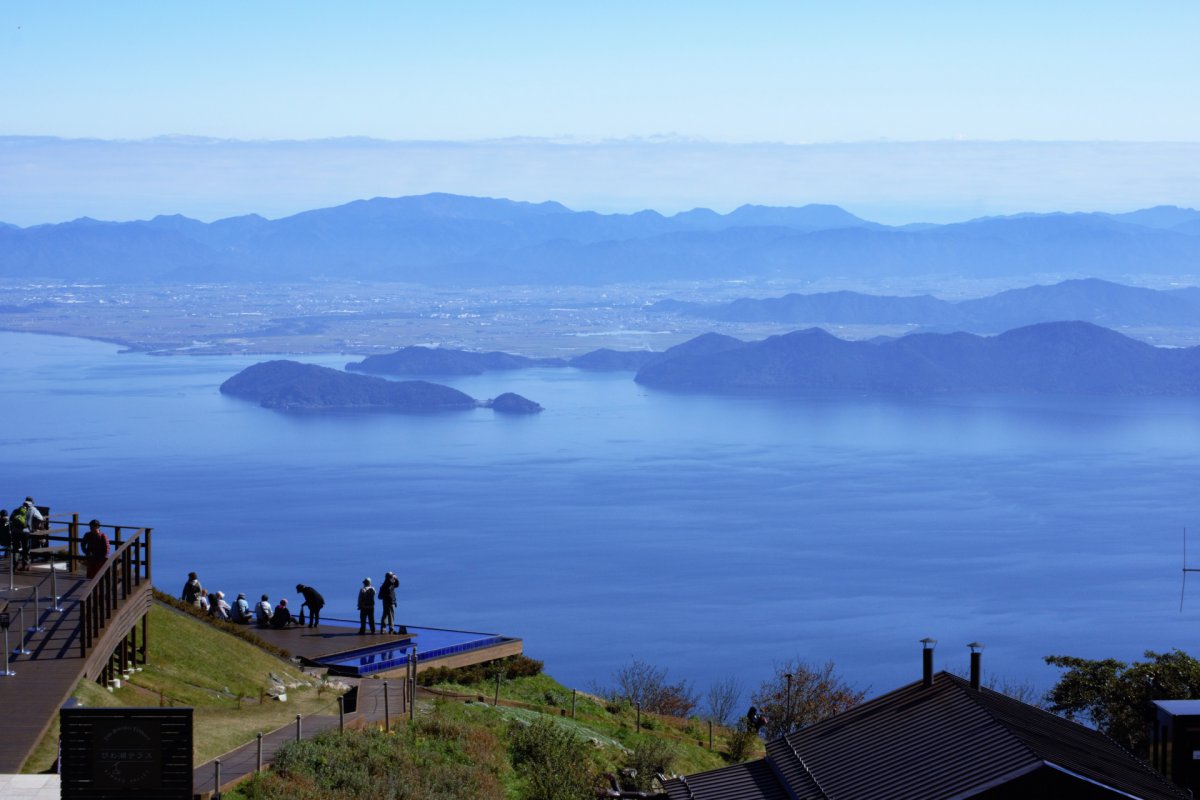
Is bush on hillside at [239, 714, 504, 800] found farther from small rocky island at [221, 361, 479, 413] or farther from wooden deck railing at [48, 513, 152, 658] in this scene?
small rocky island at [221, 361, 479, 413]

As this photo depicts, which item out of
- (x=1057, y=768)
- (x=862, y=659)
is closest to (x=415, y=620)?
(x=862, y=659)

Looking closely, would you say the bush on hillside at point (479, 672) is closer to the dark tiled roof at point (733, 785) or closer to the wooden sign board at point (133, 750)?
the dark tiled roof at point (733, 785)

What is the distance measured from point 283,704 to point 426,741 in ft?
8.14

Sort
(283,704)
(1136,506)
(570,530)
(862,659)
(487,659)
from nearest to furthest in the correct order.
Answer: (283,704), (487,659), (862,659), (570,530), (1136,506)

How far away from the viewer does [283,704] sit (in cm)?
1541

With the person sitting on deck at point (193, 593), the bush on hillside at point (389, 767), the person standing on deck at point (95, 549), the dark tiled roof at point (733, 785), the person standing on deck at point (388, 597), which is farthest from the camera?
the person standing on deck at point (388, 597)

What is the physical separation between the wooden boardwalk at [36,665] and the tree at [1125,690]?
14.7 meters

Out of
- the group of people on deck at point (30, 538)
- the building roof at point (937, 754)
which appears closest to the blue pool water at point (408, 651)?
the group of people on deck at point (30, 538)

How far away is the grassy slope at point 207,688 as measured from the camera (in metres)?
12.7

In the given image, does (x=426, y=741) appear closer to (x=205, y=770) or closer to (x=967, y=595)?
(x=205, y=770)

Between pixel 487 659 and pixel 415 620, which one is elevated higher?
pixel 487 659

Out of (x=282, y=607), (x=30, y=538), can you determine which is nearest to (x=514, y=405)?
(x=282, y=607)

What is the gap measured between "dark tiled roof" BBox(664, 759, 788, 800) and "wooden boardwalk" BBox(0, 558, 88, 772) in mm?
5671

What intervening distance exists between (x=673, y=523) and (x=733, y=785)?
92843 millimetres
